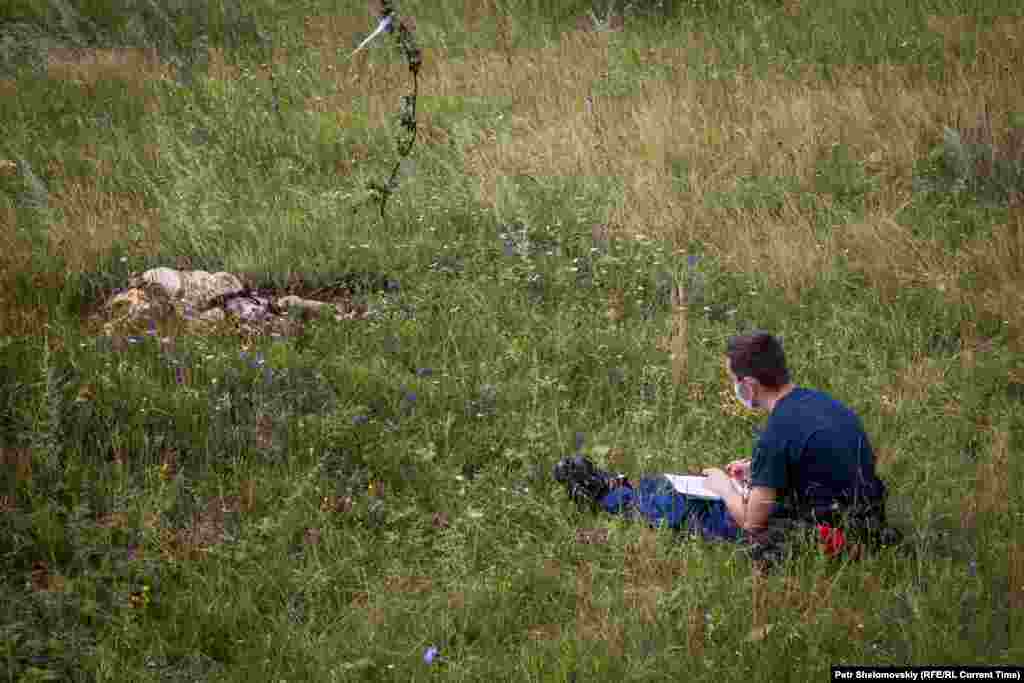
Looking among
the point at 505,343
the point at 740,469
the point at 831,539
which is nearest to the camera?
the point at 831,539

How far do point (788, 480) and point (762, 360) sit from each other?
1.58 feet

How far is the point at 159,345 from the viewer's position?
5141 millimetres

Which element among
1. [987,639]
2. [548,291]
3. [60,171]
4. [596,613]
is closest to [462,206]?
[548,291]

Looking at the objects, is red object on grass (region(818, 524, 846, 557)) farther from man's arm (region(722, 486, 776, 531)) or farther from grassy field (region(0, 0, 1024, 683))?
man's arm (region(722, 486, 776, 531))

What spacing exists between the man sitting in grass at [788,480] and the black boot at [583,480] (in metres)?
0.18

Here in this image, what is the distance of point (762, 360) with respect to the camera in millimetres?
4062

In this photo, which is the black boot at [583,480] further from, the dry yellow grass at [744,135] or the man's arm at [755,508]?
the dry yellow grass at [744,135]

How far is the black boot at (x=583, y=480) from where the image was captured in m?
4.34

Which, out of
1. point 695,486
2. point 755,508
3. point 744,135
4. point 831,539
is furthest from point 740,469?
point 744,135

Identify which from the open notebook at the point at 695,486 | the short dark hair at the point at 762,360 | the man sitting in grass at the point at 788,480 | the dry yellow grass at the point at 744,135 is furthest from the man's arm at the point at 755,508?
the dry yellow grass at the point at 744,135

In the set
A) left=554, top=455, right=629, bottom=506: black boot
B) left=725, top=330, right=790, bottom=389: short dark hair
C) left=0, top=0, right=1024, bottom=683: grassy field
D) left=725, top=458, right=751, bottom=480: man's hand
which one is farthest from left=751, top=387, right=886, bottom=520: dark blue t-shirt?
left=554, top=455, right=629, bottom=506: black boot

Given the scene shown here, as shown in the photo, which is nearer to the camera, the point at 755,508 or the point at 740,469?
the point at 755,508

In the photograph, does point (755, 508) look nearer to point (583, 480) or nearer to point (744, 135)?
point (583, 480)

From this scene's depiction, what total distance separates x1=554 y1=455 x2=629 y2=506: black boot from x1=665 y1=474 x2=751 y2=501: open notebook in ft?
0.79
